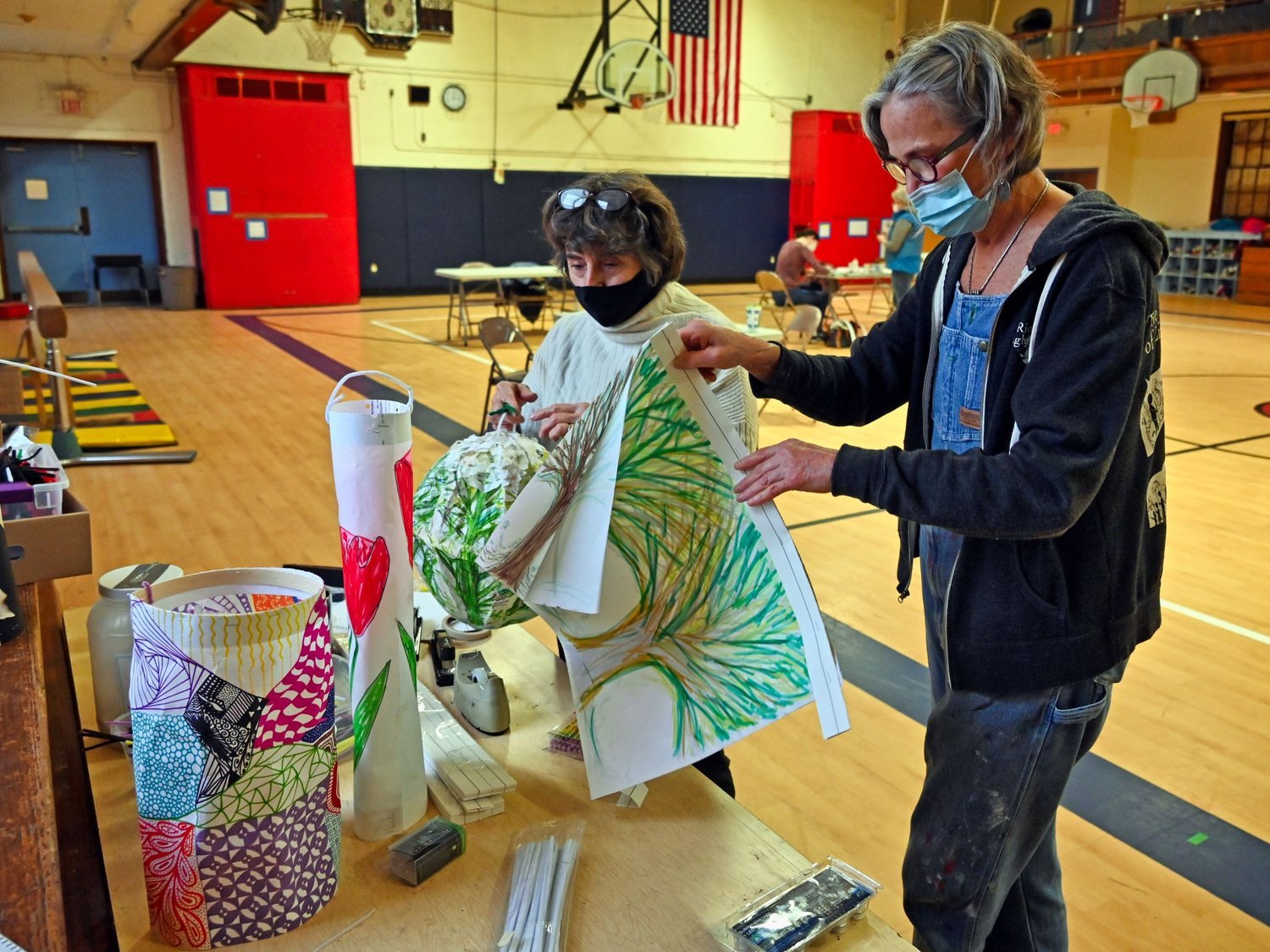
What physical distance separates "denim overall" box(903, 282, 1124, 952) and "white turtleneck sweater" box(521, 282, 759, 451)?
22.6 inches

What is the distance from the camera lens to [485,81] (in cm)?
1608

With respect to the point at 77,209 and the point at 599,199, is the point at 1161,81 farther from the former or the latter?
the point at 599,199

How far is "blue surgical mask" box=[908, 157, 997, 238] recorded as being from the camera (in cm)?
132

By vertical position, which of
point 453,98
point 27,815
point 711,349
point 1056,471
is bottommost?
point 27,815

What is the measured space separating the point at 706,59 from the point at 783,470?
58.2 ft

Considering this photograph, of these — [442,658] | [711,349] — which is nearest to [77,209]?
[442,658]

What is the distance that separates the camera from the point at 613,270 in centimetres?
216

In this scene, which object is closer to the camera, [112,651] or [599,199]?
[112,651]

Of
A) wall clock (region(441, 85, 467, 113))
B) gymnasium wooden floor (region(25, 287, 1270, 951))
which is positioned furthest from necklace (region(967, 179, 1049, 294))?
wall clock (region(441, 85, 467, 113))

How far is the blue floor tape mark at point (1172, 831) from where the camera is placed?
2357 mm

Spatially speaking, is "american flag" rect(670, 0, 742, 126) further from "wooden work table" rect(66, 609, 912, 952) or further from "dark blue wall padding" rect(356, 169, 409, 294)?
"wooden work table" rect(66, 609, 912, 952)

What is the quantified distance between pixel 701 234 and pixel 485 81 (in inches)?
184

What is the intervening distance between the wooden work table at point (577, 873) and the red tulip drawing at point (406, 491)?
373 millimetres

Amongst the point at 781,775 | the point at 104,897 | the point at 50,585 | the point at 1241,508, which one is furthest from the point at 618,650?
the point at 1241,508
